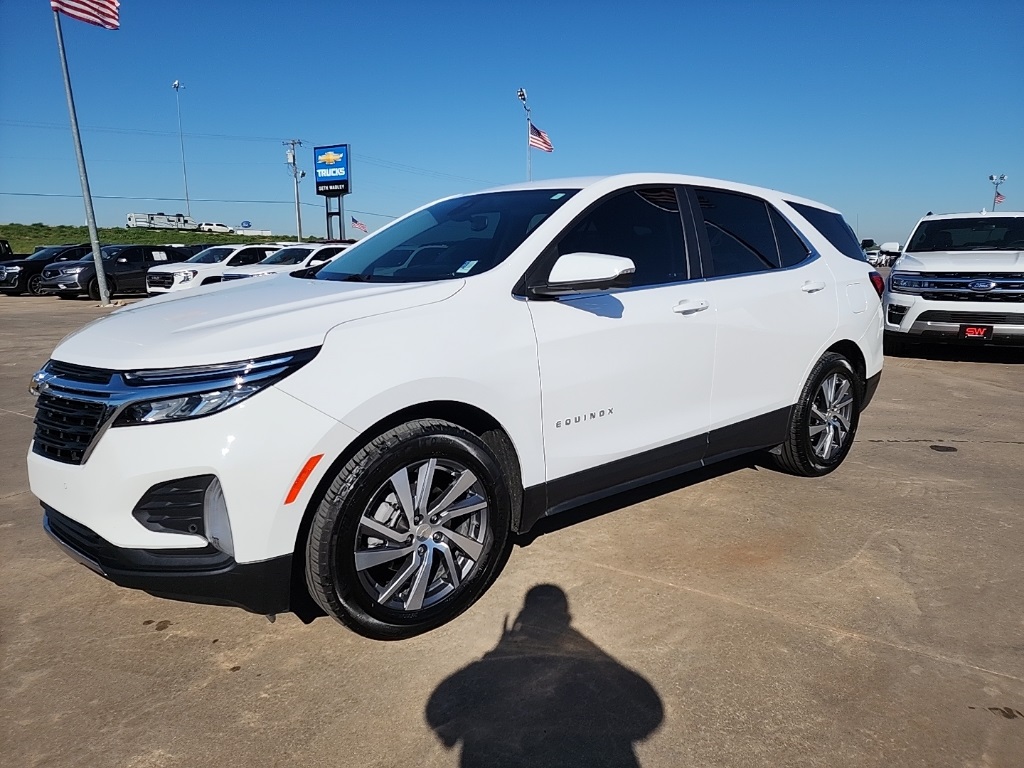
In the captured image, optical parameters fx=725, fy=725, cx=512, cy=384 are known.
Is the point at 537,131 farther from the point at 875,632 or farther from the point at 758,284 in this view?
the point at 875,632

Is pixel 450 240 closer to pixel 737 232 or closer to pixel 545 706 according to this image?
pixel 737 232

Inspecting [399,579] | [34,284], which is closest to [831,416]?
[399,579]

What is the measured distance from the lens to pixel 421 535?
8.70 feet

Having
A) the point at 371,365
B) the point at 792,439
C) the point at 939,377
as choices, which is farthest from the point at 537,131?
the point at 371,365

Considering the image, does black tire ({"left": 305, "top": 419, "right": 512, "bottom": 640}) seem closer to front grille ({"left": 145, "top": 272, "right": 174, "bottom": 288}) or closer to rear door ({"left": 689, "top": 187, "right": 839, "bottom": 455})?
rear door ({"left": 689, "top": 187, "right": 839, "bottom": 455})

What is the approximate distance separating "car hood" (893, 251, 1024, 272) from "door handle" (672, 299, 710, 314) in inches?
259

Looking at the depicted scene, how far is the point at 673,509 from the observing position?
4008 millimetres

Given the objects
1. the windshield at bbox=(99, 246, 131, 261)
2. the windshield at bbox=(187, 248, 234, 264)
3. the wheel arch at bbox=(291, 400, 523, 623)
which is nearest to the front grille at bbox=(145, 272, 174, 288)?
the windshield at bbox=(187, 248, 234, 264)

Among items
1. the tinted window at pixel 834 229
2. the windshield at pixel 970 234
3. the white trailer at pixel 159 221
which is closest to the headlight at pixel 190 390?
the tinted window at pixel 834 229

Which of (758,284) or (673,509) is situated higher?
(758,284)

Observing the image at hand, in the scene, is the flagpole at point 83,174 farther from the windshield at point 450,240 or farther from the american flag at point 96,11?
the windshield at point 450,240

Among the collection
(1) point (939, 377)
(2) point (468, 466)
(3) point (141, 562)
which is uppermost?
(2) point (468, 466)

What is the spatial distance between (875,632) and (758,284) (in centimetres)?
187

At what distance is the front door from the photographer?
3.00m
